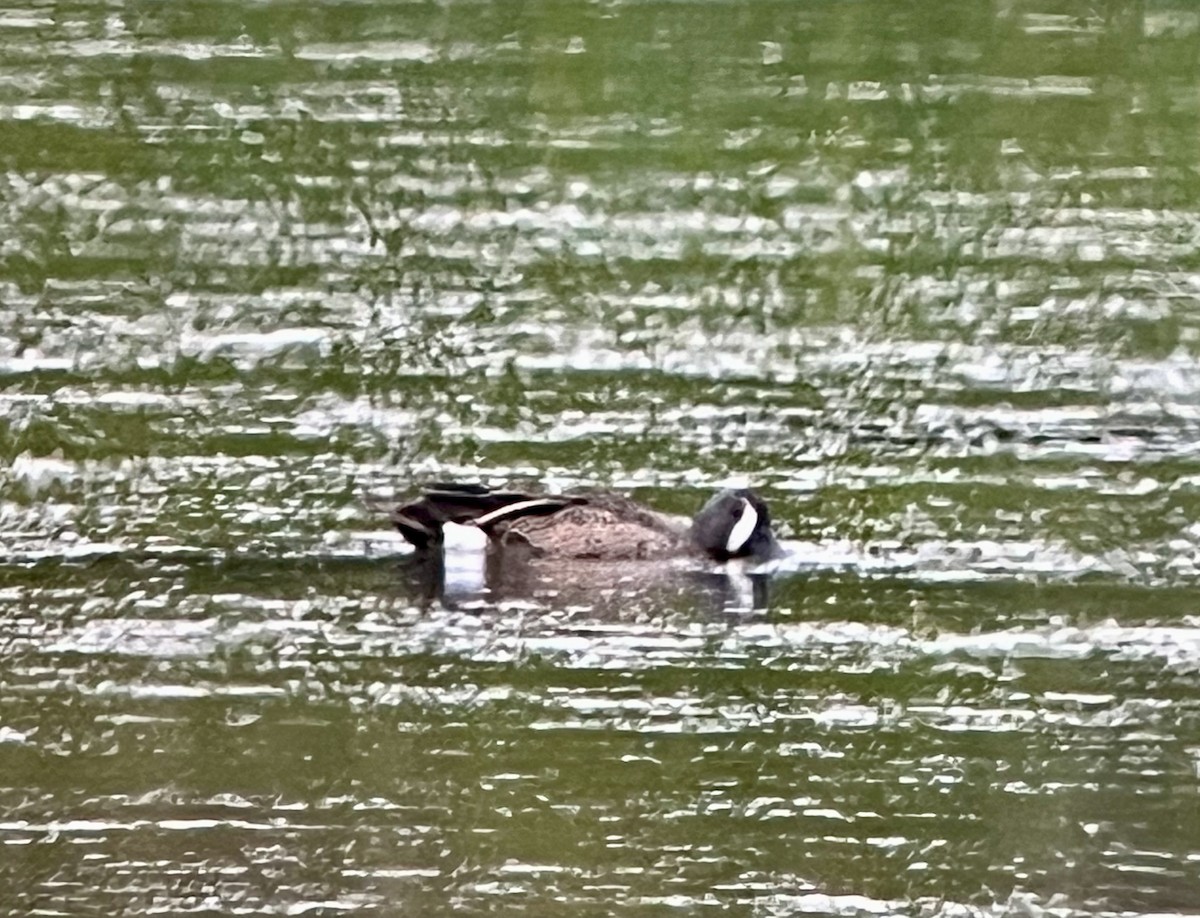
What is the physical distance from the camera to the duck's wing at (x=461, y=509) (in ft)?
8.37

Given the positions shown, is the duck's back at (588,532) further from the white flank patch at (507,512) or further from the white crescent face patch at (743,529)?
the white crescent face patch at (743,529)

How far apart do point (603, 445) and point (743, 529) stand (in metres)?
0.31

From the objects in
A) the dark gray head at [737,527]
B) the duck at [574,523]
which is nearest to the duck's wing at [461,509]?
the duck at [574,523]

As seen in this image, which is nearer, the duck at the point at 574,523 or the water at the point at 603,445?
the water at the point at 603,445

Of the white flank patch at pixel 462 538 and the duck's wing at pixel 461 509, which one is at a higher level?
the duck's wing at pixel 461 509

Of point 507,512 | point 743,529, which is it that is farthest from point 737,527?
point 507,512

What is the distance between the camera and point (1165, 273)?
305 cm

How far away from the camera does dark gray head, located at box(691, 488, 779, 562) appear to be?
252 cm

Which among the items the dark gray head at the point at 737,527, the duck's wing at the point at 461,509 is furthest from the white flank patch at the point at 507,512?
the dark gray head at the point at 737,527

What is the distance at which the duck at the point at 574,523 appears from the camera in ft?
8.38

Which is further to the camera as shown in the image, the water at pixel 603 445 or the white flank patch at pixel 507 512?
the white flank patch at pixel 507 512

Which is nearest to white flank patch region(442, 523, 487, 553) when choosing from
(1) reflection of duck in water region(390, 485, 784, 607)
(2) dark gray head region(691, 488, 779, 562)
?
(1) reflection of duck in water region(390, 485, 784, 607)

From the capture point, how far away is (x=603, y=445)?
9.04ft

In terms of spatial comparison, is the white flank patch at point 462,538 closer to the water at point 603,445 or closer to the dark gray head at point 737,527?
the water at point 603,445
